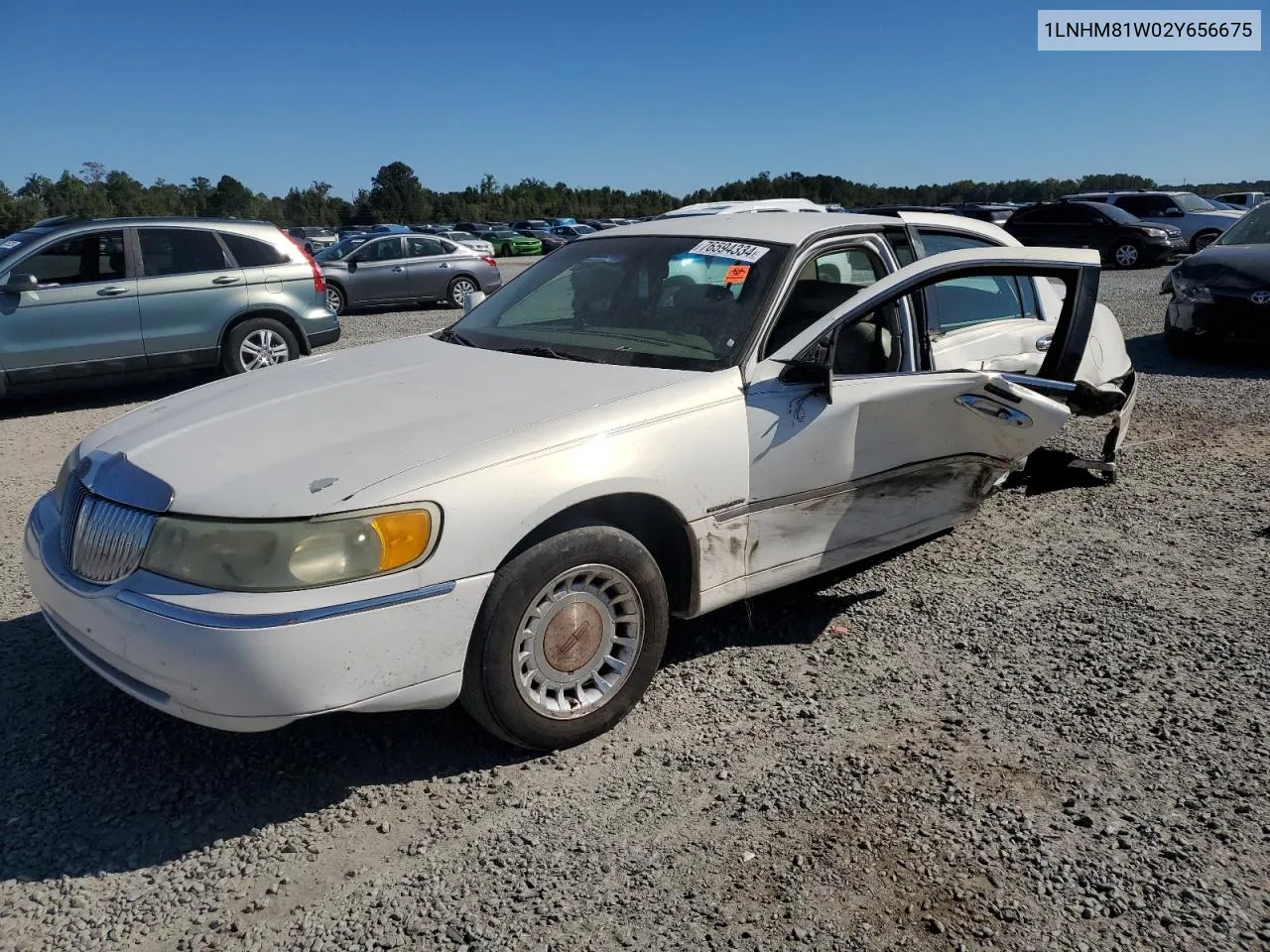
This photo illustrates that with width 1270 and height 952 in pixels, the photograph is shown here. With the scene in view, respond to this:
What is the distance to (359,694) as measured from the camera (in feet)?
8.64

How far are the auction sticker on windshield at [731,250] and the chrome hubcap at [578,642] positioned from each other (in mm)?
1475

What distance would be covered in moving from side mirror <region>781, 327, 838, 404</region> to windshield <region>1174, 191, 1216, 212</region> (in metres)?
24.9

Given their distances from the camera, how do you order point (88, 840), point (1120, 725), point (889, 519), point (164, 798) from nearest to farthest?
1. point (88, 840)
2. point (164, 798)
3. point (1120, 725)
4. point (889, 519)

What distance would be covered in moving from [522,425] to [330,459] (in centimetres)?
57

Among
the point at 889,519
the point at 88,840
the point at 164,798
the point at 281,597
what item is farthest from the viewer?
the point at 889,519

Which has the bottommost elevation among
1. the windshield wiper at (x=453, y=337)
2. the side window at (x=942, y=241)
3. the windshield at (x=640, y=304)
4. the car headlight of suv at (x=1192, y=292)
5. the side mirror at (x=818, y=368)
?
the car headlight of suv at (x=1192, y=292)

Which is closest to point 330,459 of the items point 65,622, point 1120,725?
point 65,622

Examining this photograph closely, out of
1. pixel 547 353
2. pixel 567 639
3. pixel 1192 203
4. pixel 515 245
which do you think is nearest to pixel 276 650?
pixel 567 639

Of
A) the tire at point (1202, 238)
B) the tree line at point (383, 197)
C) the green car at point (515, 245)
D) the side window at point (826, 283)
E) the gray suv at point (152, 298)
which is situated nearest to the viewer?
the side window at point (826, 283)

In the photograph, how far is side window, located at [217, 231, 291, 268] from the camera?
924 cm

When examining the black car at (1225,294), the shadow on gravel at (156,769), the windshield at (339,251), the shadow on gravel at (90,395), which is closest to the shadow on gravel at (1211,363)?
the black car at (1225,294)

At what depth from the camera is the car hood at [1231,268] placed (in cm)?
874

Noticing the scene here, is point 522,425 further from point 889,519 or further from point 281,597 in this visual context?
point 889,519

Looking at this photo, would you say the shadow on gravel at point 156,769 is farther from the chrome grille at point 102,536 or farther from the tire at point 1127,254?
the tire at point 1127,254
